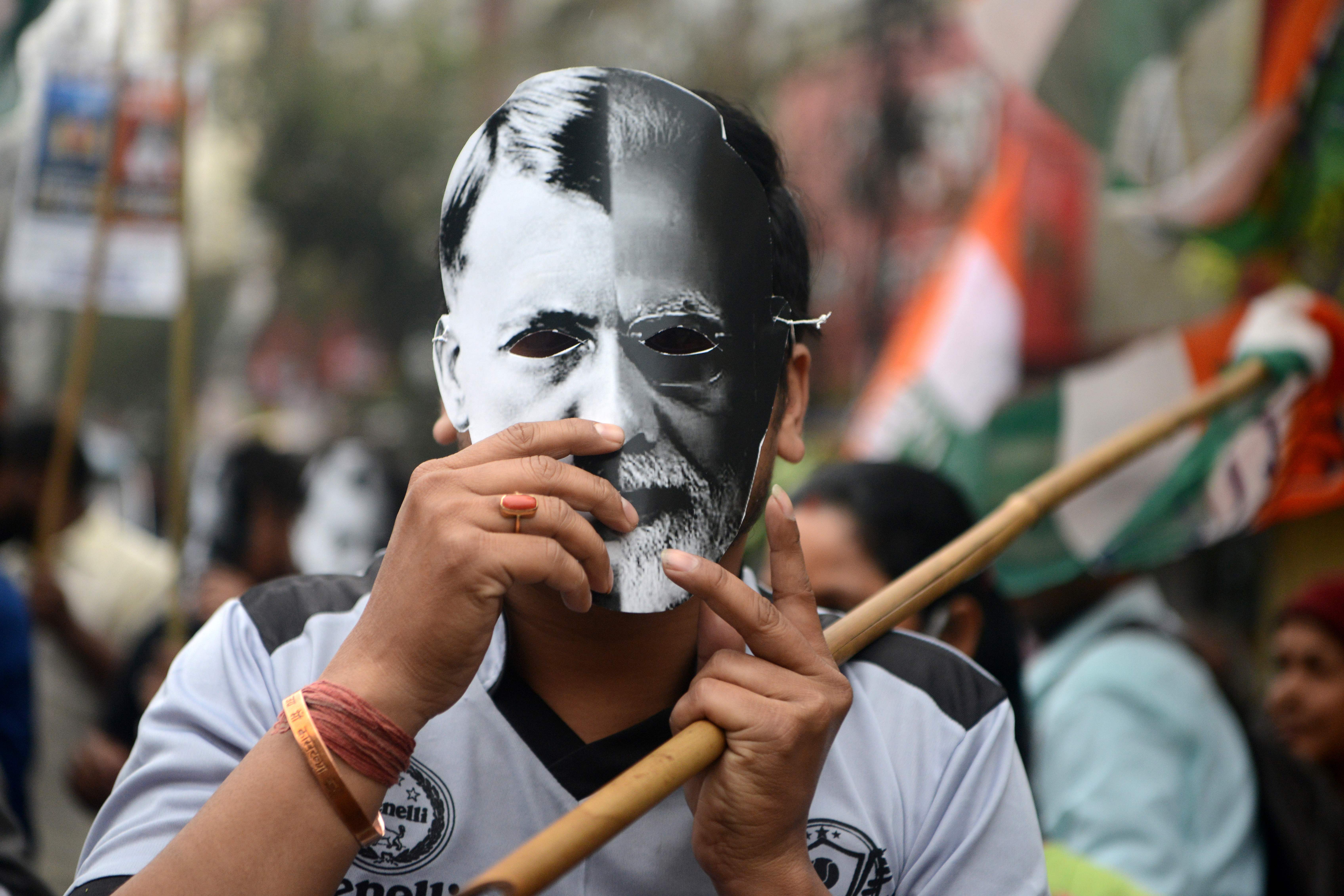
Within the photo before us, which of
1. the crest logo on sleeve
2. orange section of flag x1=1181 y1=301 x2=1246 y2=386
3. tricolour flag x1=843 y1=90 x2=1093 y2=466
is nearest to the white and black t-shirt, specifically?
the crest logo on sleeve

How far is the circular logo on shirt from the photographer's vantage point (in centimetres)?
157

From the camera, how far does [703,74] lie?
53.0 ft

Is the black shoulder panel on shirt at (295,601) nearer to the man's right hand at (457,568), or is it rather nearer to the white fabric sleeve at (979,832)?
the man's right hand at (457,568)

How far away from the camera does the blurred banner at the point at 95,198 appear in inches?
177

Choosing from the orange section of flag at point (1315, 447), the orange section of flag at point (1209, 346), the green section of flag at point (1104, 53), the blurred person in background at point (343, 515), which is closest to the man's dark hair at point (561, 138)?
the orange section of flag at point (1315, 447)

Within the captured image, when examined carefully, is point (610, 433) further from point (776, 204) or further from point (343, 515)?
point (343, 515)

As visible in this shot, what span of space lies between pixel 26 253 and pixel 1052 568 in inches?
146

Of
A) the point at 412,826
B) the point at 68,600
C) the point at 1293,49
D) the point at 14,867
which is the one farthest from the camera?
the point at 68,600

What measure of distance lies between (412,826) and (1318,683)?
3.15m

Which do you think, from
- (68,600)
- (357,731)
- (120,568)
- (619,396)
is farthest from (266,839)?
(120,568)

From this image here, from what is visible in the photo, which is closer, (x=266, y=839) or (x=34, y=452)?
(x=266, y=839)

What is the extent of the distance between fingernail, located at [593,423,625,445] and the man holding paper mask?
0.01 meters

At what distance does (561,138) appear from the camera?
5.43 ft

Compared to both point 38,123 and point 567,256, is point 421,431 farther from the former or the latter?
point 567,256
